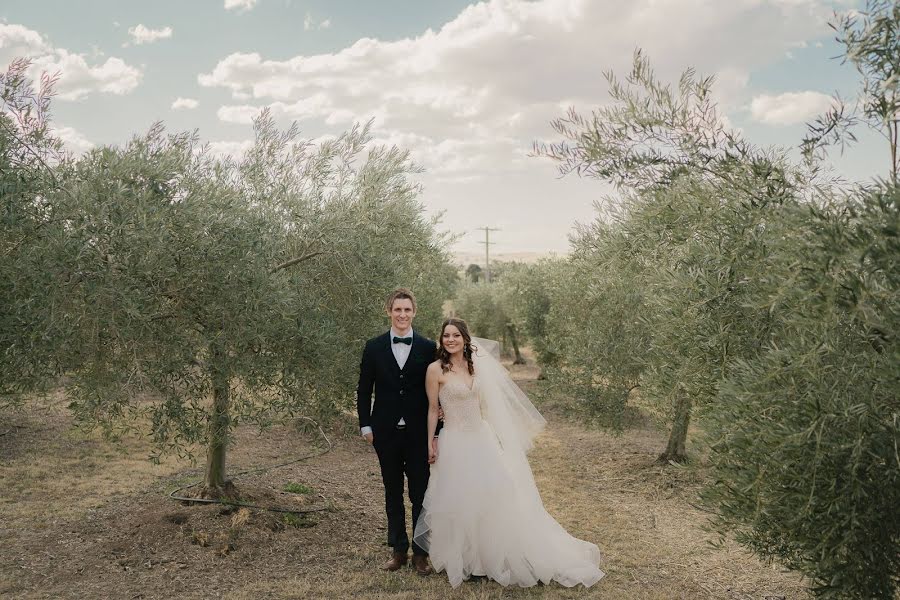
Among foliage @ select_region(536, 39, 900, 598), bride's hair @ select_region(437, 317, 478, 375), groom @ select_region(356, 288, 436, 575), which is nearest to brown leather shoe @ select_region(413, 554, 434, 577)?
groom @ select_region(356, 288, 436, 575)

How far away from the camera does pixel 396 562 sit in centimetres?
682

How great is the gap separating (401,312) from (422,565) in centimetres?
265

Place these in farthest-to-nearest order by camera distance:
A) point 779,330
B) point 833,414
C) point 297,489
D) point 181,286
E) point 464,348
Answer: point 297,489, point 464,348, point 181,286, point 779,330, point 833,414

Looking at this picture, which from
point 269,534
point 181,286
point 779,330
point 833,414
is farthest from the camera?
point 269,534

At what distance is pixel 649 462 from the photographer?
546 inches

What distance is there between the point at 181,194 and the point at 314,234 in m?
2.05

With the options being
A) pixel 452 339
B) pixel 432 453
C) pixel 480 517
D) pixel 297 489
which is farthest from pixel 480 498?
pixel 297 489

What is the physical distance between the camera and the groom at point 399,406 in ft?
21.7

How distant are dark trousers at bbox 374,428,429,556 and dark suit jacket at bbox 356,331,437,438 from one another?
89 millimetres

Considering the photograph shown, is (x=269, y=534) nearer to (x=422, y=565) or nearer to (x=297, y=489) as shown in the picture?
(x=297, y=489)

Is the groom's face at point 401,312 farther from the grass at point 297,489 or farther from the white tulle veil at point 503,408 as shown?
the grass at point 297,489

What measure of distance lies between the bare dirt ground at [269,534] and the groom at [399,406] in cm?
84

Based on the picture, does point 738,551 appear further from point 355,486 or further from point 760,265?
point 355,486

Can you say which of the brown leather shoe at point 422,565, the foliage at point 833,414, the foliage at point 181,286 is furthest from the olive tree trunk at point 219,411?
the foliage at point 833,414
